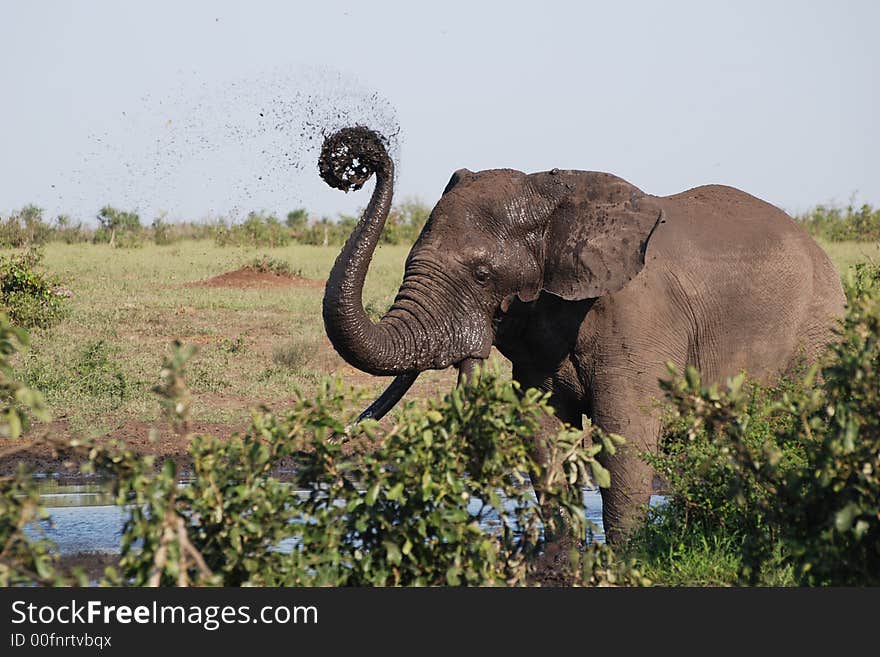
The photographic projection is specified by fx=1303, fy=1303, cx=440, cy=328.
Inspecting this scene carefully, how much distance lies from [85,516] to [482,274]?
10.7ft

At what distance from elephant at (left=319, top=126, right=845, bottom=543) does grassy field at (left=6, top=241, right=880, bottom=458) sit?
1031 millimetres

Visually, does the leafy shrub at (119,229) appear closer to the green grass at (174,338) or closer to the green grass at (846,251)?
the green grass at (174,338)

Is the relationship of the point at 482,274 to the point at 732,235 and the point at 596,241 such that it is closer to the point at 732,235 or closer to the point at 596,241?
the point at 596,241

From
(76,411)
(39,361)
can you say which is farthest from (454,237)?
(39,361)

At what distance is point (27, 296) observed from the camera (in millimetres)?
14172

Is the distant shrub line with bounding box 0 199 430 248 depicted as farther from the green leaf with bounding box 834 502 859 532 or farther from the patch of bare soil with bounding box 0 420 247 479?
the green leaf with bounding box 834 502 859 532

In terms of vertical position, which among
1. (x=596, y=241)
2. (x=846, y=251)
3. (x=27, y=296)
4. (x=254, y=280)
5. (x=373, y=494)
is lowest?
(x=373, y=494)

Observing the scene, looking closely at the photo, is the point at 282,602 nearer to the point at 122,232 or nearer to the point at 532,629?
the point at 532,629

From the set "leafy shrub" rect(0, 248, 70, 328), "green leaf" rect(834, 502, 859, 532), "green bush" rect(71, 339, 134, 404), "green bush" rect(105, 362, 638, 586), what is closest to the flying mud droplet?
"green bush" rect(105, 362, 638, 586)

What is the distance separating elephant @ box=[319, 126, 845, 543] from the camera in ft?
21.3

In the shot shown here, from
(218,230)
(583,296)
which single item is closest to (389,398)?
(583,296)

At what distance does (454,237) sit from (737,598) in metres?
2.64

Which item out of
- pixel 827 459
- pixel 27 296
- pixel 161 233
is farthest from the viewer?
pixel 161 233

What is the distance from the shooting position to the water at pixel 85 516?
741 centimetres
